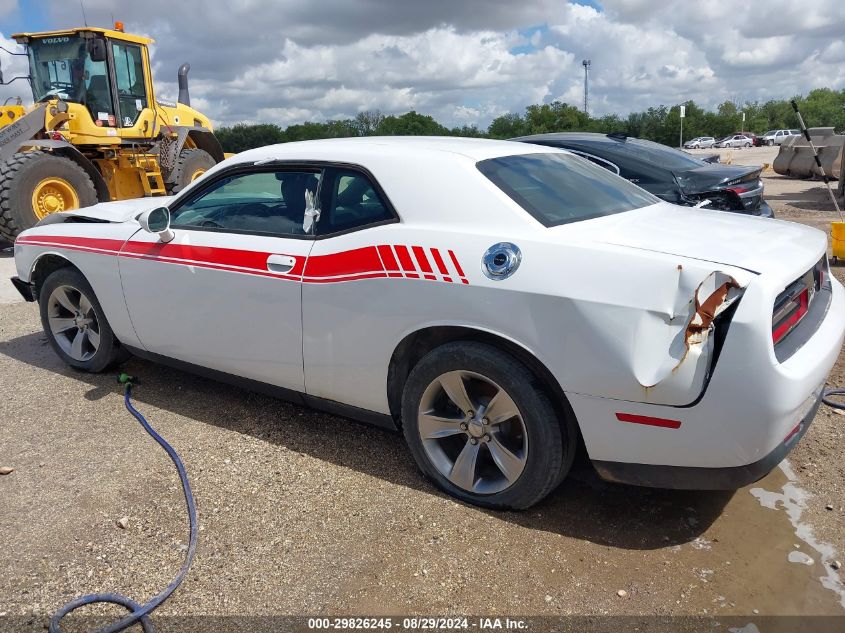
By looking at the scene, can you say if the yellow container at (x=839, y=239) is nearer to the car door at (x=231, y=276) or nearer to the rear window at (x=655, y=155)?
the rear window at (x=655, y=155)

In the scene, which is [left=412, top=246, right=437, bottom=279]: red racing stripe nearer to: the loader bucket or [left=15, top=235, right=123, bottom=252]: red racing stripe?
[left=15, top=235, right=123, bottom=252]: red racing stripe

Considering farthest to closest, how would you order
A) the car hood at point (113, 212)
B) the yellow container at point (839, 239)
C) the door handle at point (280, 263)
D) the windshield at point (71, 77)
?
the windshield at point (71, 77)
the yellow container at point (839, 239)
the car hood at point (113, 212)
the door handle at point (280, 263)

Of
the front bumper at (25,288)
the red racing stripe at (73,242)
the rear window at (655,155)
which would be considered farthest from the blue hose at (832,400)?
the front bumper at (25,288)

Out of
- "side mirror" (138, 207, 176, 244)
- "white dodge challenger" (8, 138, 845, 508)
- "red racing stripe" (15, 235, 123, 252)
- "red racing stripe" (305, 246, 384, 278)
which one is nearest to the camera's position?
"white dodge challenger" (8, 138, 845, 508)

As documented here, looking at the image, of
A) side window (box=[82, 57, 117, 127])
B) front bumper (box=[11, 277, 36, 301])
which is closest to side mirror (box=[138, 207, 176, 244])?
front bumper (box=[11, 277, 36, 301])

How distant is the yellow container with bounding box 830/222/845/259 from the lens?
295 inches

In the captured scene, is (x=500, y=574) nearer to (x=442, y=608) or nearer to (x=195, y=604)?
(x=442, y=608)

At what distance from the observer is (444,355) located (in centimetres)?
295

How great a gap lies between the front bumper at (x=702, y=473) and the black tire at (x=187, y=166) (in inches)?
403

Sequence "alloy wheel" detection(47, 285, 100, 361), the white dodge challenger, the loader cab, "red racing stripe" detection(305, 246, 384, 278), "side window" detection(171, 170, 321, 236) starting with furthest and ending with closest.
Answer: the loader cab → "alloy wheel" detection(47, 285, 100, 361) → "side window" detection(171, 170, 321, 236) → "red racing stripe" detection(305, 246, 384, 278) → the white dodge challenger

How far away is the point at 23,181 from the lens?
943 cm

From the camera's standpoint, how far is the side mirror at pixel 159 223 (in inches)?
151

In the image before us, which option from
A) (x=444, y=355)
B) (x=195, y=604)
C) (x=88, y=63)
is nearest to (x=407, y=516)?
(x=444, y=355)

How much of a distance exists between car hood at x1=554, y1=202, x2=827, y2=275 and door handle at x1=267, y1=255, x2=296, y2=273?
1.35m
